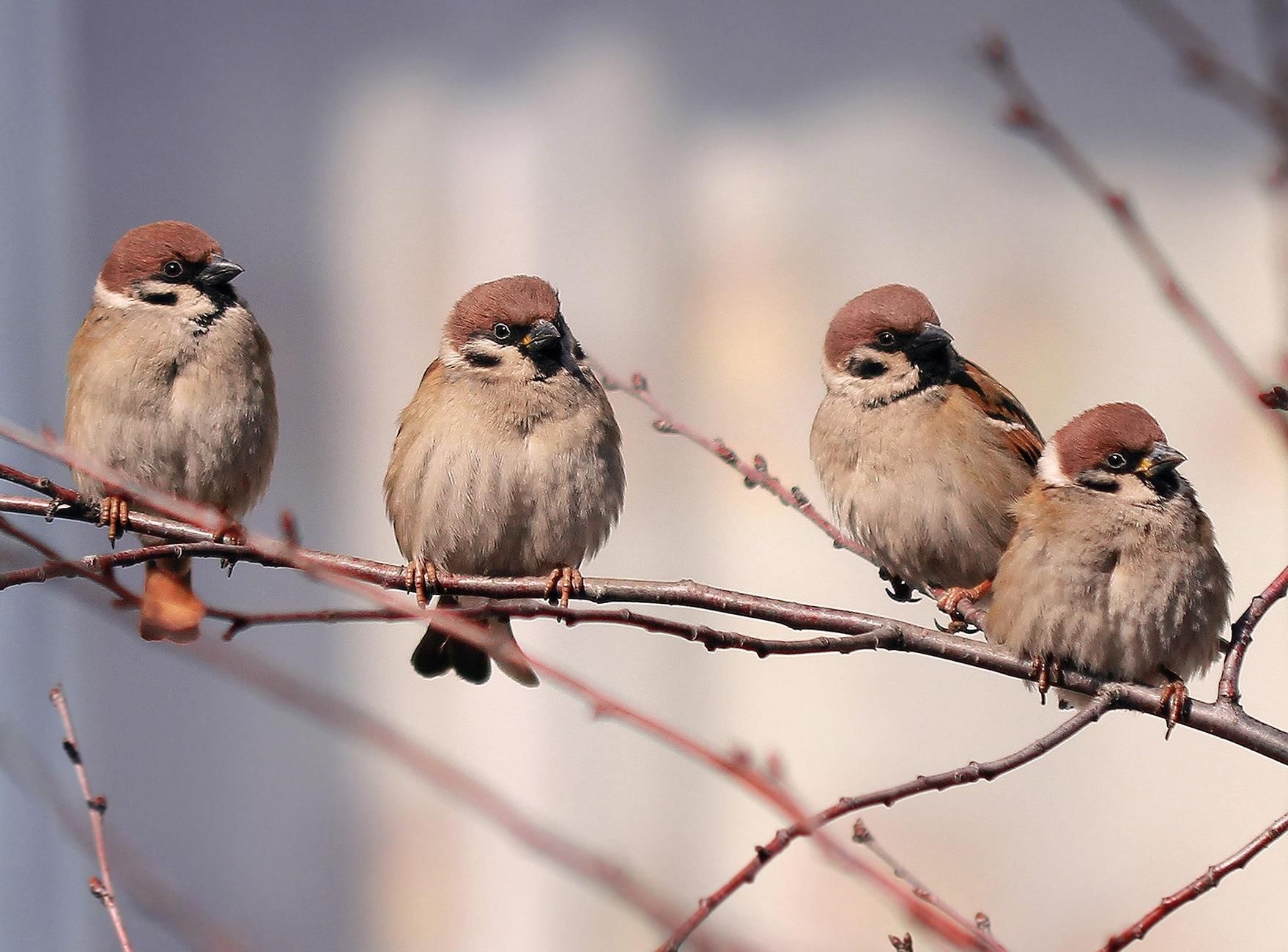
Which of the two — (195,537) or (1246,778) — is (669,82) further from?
(195,537)

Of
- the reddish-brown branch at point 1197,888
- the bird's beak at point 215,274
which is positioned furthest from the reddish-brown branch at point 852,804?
the bird's beak at point 215,274

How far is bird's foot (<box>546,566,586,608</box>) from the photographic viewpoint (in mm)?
2008

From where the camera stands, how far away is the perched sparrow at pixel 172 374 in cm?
271

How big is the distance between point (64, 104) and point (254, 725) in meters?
2.05

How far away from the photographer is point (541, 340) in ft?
8.52

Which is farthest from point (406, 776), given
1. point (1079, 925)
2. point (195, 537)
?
point (195, 537)

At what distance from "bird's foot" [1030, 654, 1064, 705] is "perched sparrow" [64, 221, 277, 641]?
1.43 metres

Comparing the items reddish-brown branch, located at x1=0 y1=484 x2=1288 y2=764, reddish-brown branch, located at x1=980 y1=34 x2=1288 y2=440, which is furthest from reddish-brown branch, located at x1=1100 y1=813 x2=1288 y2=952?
reddish-brown branch, located at x1=980 y1=34 x2=1288 y2=440

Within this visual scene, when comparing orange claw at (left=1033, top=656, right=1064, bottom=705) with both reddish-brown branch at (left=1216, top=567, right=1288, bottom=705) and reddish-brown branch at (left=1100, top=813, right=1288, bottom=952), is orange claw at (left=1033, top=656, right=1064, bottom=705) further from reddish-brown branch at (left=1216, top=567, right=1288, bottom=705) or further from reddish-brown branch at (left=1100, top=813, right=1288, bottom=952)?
reddish-brown branch at (left=1100, top=813, right=1288, bottom=952)

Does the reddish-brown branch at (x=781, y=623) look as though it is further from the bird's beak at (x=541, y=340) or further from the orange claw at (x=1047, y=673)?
the bird's beak at (x=541, y=340)

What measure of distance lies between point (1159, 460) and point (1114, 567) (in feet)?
0.56

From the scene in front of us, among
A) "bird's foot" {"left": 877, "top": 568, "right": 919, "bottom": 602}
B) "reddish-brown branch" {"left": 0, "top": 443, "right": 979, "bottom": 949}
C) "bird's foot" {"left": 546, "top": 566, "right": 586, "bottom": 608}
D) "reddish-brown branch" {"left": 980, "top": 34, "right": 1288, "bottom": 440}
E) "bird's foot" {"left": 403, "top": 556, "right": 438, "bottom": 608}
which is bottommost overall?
"bird's foot" {"left": 877, "top": 568, "right": 919, "bottom": 602}

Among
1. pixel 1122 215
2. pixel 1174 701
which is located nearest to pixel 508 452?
pixel 1174 701

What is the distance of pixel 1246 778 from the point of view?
4.75 m
